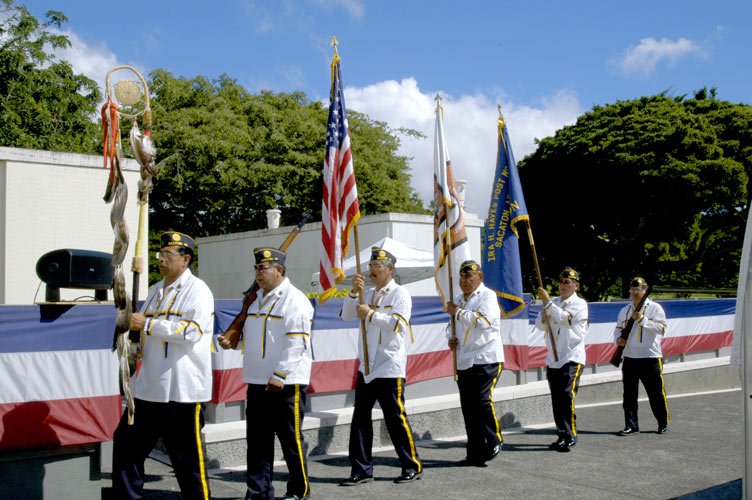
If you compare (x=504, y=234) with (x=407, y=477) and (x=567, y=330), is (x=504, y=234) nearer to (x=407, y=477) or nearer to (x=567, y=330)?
(x=567, y=330)

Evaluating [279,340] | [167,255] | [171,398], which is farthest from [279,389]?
[167,255]

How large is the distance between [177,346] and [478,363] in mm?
3328

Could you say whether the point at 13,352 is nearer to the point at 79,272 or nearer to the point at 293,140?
the point at 79,272

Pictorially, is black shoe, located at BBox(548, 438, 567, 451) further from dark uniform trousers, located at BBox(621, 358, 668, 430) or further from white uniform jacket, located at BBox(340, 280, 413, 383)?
white uniform jacket, located at BBox(340, 280, 413, 383)

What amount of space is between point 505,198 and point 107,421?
5137mm

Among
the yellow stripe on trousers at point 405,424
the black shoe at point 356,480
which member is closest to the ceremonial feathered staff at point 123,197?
the black shoe at point 356,480

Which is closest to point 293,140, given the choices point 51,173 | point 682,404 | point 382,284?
point 51,173

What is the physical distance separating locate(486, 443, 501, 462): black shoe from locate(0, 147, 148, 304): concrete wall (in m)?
6.70

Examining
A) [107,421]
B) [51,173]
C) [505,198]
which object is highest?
[51,173]

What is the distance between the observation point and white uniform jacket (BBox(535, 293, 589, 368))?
Result: 8086 mm

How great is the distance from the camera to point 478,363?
7.10 metres

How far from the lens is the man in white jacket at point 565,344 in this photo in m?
7.99

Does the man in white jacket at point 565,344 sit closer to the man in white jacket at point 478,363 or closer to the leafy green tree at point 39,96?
the man in white jacket at point 478,363

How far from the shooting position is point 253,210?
33062 mm
